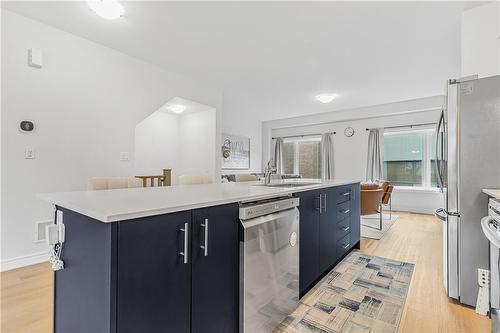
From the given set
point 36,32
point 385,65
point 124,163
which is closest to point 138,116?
point 124,163

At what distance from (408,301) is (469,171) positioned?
1084 mm

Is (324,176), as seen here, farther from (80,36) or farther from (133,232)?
(133,232)

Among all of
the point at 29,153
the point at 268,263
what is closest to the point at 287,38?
the point at 268,263

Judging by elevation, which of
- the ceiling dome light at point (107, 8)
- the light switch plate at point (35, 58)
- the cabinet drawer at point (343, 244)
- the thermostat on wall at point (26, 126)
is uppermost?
the ceiling dome light at point (107, 8)

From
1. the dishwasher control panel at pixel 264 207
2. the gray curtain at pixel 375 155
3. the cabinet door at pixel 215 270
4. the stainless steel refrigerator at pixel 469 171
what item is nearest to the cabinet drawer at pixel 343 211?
the stainless steel refrigerator at pixel 469 171

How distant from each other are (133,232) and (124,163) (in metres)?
2.84

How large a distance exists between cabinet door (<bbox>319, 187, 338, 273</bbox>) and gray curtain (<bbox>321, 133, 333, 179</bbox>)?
455cm

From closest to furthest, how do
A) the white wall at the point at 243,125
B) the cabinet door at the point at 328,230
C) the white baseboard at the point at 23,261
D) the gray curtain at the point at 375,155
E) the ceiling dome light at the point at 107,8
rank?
1. the cabinet door at the point at 328,230
2. the ceiling dome light at the point at 107,8
3. the white baseboard at the point at 23,261
4. the gray curtain at the point at 375,155
5. the white wall at the point at 243,125

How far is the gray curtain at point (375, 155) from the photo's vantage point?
596 cm

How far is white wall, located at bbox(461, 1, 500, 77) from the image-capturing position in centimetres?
229

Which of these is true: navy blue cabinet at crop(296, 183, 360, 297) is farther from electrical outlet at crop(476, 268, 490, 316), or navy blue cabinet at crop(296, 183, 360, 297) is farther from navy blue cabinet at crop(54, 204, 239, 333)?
electrical outlet at crop(476, 268, 490, 316)

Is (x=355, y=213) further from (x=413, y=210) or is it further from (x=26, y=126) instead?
(x=26, y=126)

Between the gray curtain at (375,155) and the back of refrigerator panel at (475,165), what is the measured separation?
443cm

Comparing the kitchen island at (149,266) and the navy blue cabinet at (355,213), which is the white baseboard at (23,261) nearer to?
the kitchen island at (149,266)
